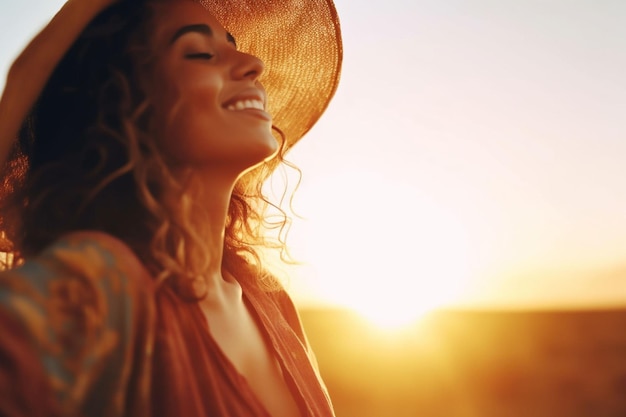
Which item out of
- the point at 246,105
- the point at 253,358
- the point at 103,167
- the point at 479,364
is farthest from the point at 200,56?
the point at 479,364

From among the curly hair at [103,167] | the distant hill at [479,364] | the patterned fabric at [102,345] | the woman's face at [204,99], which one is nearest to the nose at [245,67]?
the woman's face at [204,99]

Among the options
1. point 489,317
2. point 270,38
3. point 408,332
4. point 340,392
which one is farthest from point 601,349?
point 270,38

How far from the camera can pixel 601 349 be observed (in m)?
8.04

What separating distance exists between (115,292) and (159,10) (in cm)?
91

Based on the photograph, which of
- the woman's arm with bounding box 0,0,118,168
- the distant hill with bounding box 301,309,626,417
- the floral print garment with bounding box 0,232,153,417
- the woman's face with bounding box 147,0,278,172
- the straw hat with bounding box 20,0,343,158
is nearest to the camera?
A: the floral print garment with bounding box 0,232,153,417

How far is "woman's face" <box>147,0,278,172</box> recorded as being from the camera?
4.52ft

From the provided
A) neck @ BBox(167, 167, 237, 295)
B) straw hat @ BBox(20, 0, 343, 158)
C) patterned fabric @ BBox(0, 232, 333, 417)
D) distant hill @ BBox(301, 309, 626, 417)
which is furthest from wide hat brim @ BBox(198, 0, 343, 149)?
distant hill @ BBox(301, 309, 626, 417)

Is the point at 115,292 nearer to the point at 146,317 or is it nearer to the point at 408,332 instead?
the point at 146,317

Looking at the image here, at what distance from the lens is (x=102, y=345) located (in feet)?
3.03

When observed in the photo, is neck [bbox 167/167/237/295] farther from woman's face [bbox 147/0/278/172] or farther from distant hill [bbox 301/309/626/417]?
distant hill [bbox 301/309/626/417]

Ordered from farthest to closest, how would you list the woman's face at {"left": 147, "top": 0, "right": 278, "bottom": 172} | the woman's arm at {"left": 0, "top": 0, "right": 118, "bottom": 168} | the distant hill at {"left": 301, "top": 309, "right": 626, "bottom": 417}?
the distant hill at {"left": 301, "top": 309, "right": 626, "bottom": 417} < the woman's face at {"left": 147, "top": 0, "right": 278, "bottom": 172} < the woman's arm at {"left": 0, "top": 0, "right": 118, "bottom": 168}

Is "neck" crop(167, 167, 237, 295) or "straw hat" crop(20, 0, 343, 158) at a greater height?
"straw hat" crop(20, 0, 343, 158)

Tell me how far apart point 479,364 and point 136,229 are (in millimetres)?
8343

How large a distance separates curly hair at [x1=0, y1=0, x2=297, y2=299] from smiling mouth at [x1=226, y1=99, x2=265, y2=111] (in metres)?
0.21
